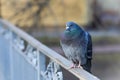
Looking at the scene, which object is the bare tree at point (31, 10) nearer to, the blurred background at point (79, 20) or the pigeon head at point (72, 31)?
the blurred background at point (79, 20)

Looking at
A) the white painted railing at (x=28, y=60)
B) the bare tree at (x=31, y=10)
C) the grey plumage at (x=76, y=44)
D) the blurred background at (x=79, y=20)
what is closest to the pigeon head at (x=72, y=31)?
the grey plumage at (x=76, y=44)

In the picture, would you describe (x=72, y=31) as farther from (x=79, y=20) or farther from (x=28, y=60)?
(x=79, y=20)

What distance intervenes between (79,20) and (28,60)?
507 inches

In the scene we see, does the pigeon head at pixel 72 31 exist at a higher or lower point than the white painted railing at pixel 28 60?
higher

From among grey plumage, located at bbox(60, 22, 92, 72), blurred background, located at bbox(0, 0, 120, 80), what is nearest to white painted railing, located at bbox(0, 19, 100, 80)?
grey plumage, located at bbox(60, 22, 92, 72)

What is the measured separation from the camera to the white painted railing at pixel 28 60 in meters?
4.01

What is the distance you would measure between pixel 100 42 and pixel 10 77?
9.36 meters

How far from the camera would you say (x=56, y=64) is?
408 centimetres

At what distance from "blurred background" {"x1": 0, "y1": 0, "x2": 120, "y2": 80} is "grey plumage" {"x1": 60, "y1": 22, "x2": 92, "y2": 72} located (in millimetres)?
7637

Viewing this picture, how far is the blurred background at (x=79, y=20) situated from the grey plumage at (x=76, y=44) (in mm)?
7637

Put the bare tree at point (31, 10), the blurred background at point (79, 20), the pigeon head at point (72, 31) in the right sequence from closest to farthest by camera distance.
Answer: the pigeon head at point (72, 31) < the blurred background at point (79, 20) < the bare tree at point (31, 10)

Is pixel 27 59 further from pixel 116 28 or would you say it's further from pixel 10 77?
pixel 116 28

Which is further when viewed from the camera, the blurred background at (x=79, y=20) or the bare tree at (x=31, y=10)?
the bare tree at (x=31, y=10)

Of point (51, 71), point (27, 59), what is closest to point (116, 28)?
point (27, 59)
